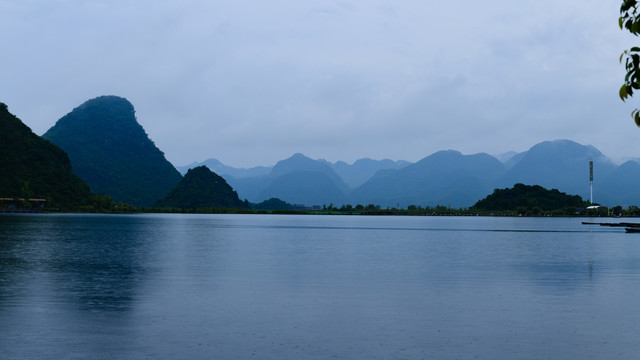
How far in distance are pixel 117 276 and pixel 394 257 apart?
85.8 ft

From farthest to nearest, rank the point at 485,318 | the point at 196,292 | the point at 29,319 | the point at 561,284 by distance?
1. the point at 561,284
2. the point at 196,292
3. the point at 485,318
4. the point at 29,319

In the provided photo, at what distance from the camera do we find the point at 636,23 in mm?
8836

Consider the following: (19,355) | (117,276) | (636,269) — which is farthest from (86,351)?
(636,269)

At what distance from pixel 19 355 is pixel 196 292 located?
13.7 metres

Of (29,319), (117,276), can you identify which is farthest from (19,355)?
(117,276)

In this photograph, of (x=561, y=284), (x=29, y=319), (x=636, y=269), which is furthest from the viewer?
(x=636, y=269)

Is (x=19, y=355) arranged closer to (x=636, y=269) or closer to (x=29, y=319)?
(x=29, y=319)

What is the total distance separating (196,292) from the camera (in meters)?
29.4

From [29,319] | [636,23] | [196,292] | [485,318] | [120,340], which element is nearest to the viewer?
[636,23]

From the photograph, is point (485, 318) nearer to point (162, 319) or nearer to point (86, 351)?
point (162, 319)

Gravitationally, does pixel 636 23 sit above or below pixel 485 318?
above

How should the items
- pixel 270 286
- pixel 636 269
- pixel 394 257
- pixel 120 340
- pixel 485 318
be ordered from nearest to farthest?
pixel 120 340, pixel 485 318, pixel 270 286, pixel 636 269, pixel 394 257

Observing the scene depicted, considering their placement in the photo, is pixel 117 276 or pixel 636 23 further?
pixel 117 276

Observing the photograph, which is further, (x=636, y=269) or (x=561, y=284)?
(x=636, y=269)
